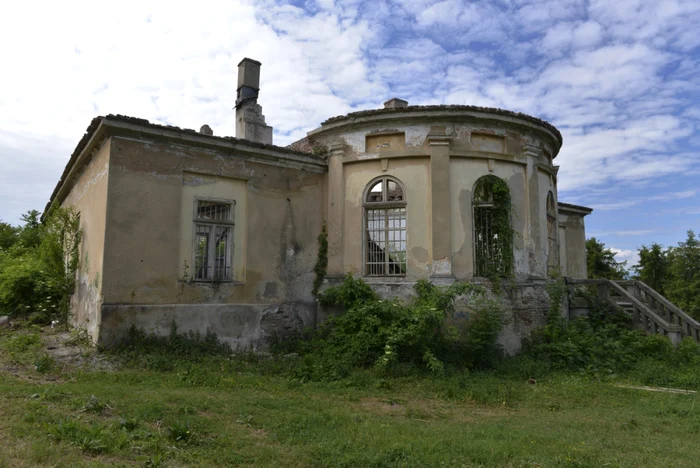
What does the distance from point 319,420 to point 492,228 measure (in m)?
7.21

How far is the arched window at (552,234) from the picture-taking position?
13235mm

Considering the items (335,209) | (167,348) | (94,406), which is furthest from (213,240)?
(94,406)

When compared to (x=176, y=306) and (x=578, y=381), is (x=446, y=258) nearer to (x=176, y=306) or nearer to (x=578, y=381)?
(x=578, y=381)

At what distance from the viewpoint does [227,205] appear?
11281 millimetres

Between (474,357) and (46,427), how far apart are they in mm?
7789

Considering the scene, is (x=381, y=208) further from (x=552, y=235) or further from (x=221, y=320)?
(x=552, y=235)

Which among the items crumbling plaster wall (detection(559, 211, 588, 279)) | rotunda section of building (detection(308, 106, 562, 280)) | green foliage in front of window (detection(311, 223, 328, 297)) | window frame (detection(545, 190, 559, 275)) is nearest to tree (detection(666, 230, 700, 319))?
crumbling plaster wall (detection(559, 211, 588, 279))

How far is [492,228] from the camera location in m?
11.9

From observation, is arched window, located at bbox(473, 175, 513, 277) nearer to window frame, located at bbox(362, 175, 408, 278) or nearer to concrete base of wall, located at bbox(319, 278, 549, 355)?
concrete base of wall, located at bbox(319, 278, 549, 355)

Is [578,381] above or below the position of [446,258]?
below

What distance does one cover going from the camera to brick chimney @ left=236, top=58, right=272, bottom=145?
45.2 feet

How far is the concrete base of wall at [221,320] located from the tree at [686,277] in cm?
2895

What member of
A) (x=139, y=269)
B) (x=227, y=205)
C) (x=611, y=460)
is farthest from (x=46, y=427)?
(x=227, y=205)

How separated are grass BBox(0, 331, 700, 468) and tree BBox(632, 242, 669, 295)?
30.3 m
